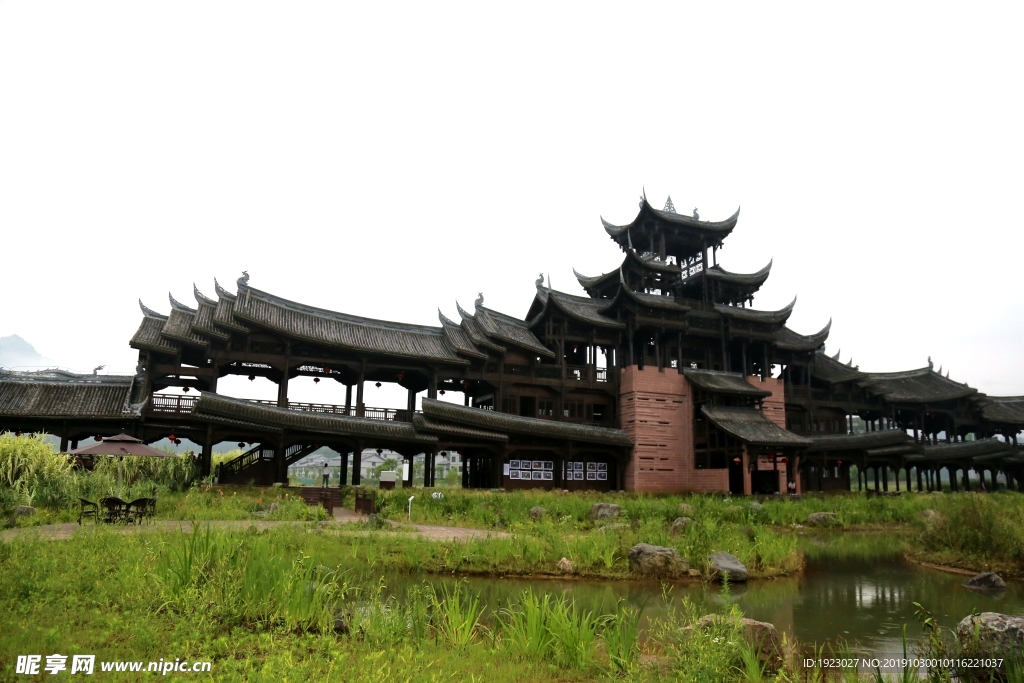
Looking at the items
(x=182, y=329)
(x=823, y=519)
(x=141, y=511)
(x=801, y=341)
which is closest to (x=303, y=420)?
(x=182, y=329)

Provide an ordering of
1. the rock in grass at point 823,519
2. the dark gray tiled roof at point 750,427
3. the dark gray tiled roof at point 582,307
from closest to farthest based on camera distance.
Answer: the rock in grass at point 823,519
the dark gray tiled roof at point 750,427
the dark gray tiled roof at point 582,307

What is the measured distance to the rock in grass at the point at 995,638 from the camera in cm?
515

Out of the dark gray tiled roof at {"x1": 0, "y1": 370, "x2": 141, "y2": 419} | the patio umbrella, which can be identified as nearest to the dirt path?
the patio umbrella

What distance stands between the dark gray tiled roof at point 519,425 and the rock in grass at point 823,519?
11.1 metres

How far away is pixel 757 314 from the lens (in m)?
34.8

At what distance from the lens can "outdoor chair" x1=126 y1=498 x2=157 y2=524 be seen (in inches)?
507

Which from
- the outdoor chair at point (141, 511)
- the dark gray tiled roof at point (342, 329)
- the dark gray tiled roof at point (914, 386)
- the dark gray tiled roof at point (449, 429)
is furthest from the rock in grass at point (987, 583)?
the dark gray tiled roof at point (914, 386)

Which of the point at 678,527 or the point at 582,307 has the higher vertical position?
the point at 582,307

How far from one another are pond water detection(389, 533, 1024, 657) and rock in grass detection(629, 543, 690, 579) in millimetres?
363

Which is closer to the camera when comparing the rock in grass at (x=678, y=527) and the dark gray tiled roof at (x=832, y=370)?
the rock in grass at (x=678, y=527)

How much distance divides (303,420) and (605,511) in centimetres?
1322

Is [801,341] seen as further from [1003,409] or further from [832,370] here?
[1003,409]

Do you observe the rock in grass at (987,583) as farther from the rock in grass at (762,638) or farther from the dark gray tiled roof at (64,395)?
the dark gray tiled roof at (64,395)

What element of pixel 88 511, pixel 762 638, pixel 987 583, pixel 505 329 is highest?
pixel 505 329
